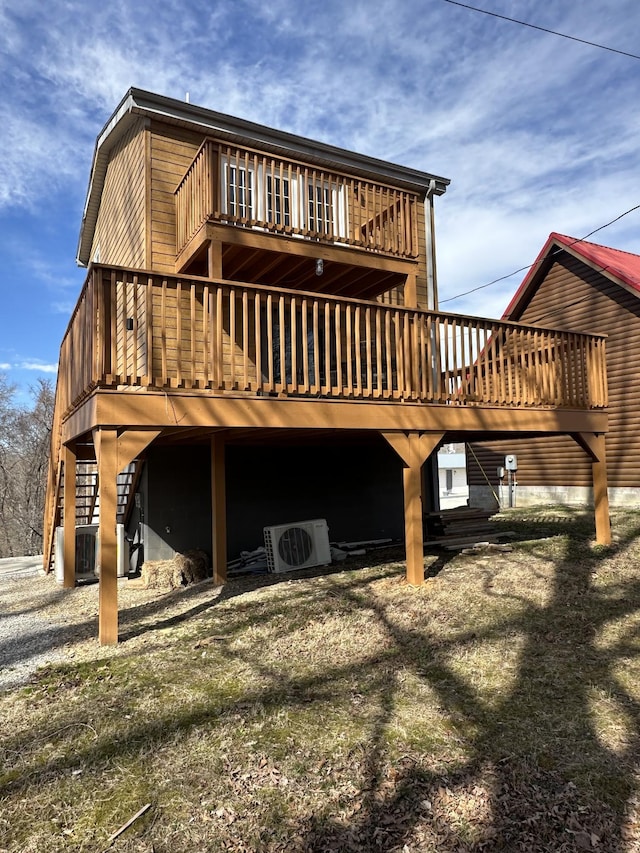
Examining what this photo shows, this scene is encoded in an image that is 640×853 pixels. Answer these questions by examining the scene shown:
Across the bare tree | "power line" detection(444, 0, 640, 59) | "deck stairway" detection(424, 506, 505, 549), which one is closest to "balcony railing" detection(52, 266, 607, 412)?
"deck stairway" detection(424, 506, 505, 549)

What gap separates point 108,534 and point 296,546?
361 cm

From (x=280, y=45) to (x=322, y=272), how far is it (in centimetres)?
559

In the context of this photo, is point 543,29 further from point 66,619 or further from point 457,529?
point 66,619

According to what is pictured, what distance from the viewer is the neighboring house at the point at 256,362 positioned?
5.24m

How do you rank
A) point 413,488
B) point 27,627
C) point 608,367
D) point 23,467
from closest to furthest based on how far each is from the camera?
1. point 27,627
2. point 413,488
3. point 608,367
4. point 23,467

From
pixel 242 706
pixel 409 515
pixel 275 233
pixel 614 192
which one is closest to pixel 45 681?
pixel 242 706

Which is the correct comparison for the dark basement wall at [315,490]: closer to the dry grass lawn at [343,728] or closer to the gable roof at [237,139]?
the dry grass lawn at [343,728]

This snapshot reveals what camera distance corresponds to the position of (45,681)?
13.7ft

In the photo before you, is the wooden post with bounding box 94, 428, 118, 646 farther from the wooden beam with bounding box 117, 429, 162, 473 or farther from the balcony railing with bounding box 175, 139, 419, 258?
the balcony railing with bounding box 175, 139, 419, 258

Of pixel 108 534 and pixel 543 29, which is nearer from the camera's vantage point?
pixel 108 534

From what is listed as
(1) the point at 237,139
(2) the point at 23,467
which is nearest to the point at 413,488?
(1) the point at 237,139

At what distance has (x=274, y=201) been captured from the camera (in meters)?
7.35

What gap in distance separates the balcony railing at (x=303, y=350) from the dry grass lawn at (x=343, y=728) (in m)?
2.27

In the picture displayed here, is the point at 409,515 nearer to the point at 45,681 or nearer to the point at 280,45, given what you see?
the point at 45,681
